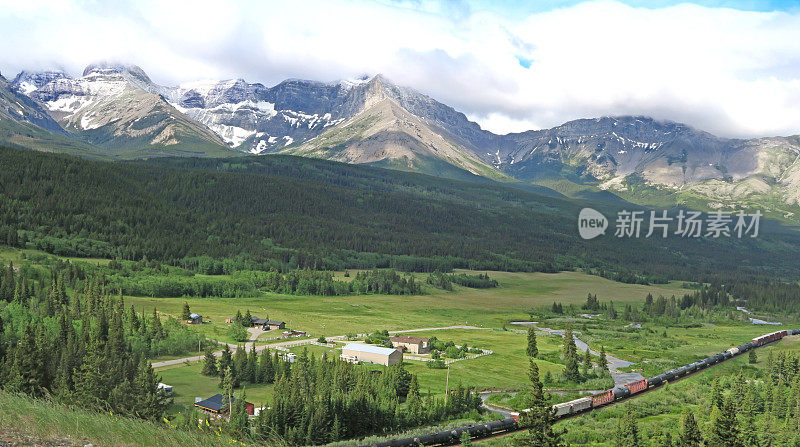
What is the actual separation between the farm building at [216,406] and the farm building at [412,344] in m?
53.5

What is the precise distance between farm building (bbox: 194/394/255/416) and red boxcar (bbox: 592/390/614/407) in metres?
44.8

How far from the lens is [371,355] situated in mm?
103688

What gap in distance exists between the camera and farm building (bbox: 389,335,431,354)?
119 m

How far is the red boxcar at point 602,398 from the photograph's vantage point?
80206mm

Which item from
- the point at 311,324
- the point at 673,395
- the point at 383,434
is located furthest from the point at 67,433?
the point at 311,324

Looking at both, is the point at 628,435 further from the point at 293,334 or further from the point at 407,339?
the point at 293,334

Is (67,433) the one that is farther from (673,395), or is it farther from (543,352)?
(543,352)

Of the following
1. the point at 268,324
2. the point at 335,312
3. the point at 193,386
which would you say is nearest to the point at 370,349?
the point at 193,386

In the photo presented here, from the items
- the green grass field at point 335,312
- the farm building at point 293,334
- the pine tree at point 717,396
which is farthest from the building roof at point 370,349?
the pine tree at point 717,396

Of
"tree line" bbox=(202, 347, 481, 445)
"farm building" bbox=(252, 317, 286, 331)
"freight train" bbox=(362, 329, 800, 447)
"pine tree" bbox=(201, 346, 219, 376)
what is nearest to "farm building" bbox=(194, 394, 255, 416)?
"tree line" bbox=(202, 347, 481, 445)

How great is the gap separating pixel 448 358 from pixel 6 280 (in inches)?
3714

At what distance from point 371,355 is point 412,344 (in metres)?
17.7

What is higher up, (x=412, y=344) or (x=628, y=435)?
(x=628, y=435)

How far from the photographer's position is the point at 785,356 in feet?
330
